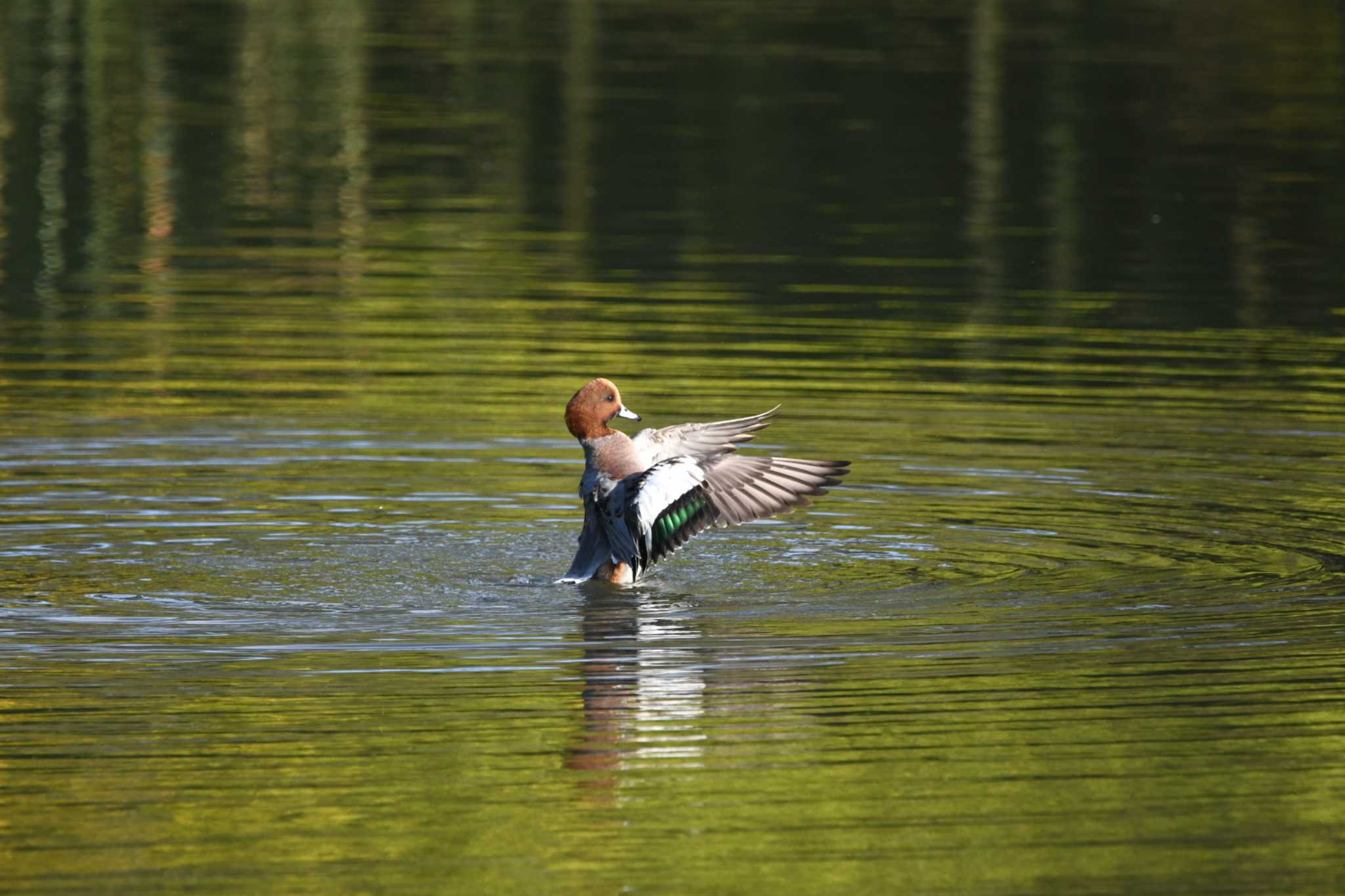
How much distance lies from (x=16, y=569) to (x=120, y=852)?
13.3 ft

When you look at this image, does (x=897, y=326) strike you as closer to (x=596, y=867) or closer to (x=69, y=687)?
(x=69, y=687)

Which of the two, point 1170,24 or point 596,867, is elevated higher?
point 1170,24

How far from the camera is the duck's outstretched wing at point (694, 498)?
10.8 metres

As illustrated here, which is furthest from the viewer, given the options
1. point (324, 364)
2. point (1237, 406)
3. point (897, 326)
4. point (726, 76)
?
point (726, 76)

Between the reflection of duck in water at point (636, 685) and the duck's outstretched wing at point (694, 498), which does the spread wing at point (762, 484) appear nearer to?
the duck's outstretched wing at point (694, 498)

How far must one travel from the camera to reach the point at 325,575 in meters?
11.0

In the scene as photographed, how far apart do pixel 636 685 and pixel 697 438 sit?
239 centimetres

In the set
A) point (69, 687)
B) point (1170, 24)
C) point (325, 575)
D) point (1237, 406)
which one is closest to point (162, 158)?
point (1237, 406)

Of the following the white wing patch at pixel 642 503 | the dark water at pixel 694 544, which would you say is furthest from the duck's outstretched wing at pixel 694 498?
the dark water at pixel 694 544

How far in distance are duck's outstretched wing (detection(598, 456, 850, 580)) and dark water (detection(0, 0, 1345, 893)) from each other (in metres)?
0.25

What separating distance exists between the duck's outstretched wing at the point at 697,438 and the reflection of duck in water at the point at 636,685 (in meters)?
0.77

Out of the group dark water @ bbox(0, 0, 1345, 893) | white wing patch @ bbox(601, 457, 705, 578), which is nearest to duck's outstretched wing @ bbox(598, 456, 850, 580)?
white wing patch @ bbox(601, 457, 705, 578)

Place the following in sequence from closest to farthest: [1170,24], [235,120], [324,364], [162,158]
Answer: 1. [324,364]
2. [162,158]
3. [235,120]
4. [1170,24]

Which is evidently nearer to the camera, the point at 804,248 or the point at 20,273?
the point at 20,273
